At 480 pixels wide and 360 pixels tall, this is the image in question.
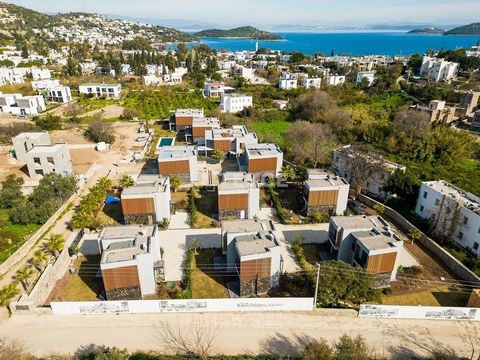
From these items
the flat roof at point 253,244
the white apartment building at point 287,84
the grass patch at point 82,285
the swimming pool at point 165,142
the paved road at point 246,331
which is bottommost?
the grass patch at point 82,285

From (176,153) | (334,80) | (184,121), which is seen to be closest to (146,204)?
(176,153)

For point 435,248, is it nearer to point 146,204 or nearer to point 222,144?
point 146,204

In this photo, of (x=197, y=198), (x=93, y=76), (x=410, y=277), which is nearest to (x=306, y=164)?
(x=197, y=198)

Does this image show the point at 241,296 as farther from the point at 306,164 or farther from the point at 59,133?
the point at 59,133

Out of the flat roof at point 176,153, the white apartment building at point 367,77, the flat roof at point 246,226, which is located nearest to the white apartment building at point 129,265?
the flat roof at point 246,226

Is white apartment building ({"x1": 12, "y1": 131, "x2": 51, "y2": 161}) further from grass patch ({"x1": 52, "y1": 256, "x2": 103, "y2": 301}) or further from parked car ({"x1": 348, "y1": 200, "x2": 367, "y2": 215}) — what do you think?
parked car ({"x1": 348, "y1": 200, "x2": 367, "y2": 215})

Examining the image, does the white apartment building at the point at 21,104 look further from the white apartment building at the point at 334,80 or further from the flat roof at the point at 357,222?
the white apartment building at the point at 334,80
